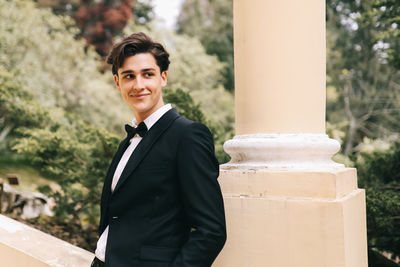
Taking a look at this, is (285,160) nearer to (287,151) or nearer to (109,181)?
(287,151)

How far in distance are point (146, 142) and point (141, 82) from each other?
0.99ft

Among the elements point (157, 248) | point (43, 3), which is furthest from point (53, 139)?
point (43, 3)

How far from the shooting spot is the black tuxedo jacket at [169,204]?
172 centimetres

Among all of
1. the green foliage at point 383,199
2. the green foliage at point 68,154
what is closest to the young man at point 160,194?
the green foliage at point 383,199

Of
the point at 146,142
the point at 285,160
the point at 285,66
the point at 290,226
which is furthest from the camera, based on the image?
the point at 285,66

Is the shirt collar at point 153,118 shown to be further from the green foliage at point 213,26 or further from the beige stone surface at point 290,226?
the green foliage at point 213,26

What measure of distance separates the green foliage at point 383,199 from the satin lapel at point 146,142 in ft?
7.91

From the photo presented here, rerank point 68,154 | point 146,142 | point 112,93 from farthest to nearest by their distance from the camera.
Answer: point 112,93 < point 68,154 < point 146,142

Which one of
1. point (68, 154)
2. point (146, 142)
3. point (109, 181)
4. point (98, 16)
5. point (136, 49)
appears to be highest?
point (98, 16)

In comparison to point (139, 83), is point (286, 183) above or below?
below

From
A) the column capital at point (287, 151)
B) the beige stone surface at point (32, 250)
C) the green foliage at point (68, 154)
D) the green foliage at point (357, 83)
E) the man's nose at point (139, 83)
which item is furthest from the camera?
the green foliage at point (357, 83)

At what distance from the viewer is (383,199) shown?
3686mm

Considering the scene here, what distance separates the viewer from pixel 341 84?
18797 mm

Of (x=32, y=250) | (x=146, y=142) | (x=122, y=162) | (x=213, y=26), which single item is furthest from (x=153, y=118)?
(x=213, y=26)
